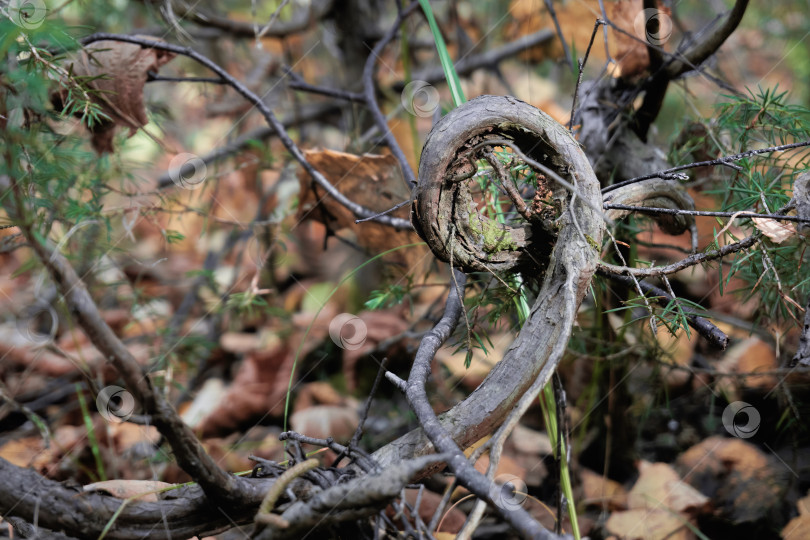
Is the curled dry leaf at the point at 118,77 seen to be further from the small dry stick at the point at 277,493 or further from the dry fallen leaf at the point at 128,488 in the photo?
the small dry stick at the point at 277,493

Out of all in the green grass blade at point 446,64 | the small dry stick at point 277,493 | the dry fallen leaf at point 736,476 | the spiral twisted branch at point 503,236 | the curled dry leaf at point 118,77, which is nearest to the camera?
the small dry stick at point 277,493

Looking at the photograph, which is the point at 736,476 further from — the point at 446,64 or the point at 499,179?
the point at 446,64

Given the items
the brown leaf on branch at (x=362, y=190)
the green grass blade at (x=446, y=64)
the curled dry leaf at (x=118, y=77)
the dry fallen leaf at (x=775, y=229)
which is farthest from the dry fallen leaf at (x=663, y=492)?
the curled dry leaf at (x=118, y=77)

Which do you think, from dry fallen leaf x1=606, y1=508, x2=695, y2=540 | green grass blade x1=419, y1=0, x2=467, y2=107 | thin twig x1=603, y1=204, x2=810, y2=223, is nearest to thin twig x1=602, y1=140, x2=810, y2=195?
thin twig x1=603, y1=204, x2=810, y2=223

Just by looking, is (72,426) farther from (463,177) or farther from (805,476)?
(805,476)

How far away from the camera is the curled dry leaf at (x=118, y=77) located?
1.27 meters

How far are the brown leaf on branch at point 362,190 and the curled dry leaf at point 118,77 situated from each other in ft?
1.46

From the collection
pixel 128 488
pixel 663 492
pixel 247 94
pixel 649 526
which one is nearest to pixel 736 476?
pixel 663 492

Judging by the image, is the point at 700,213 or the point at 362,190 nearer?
the point at 700,213

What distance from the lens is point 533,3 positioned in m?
2.44

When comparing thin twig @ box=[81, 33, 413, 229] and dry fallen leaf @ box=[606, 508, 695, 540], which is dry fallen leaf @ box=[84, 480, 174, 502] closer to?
thin twig @ box=[81, 33, 413, 229]

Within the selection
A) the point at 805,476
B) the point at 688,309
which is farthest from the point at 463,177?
the point at 805,476

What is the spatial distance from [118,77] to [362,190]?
0.67 m

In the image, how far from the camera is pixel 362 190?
1540 mm
